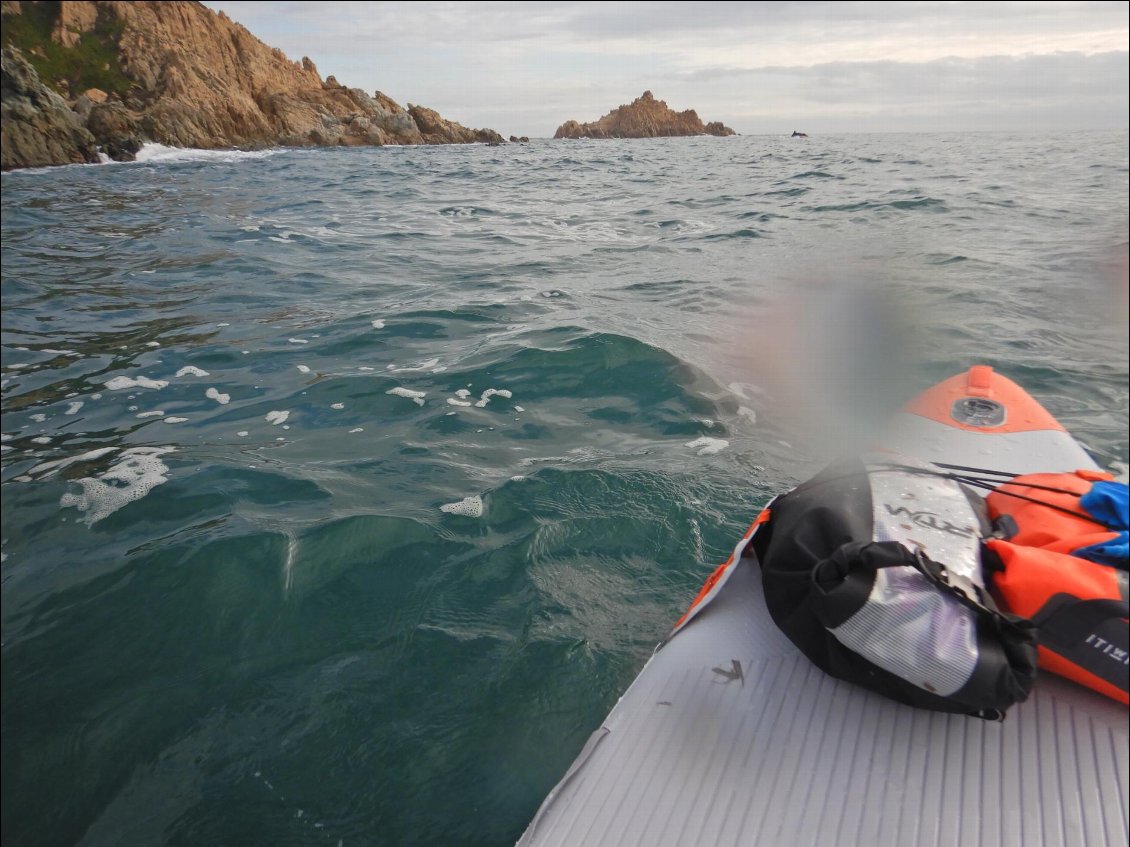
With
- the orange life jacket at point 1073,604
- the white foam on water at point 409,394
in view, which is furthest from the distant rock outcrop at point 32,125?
the orange life jacket at point 1073,604

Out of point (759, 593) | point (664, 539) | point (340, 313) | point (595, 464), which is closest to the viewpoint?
point (759, 593)

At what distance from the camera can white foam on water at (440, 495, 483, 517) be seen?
3.36m

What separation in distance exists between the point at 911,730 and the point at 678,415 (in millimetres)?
2853

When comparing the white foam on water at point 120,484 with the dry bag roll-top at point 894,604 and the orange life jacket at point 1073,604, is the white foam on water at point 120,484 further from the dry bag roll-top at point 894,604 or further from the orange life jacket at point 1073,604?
the orange life jacket at point 1073,604

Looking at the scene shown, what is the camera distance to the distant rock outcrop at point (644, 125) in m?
110

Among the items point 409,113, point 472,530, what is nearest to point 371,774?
point 472,530

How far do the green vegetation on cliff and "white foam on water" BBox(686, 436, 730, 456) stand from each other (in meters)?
57.3

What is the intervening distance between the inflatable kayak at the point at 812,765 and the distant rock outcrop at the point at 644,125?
117615 millimetres

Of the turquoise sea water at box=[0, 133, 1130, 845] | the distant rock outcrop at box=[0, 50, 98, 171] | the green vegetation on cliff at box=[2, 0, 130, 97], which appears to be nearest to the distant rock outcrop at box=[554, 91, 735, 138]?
the green vegetation on cliff at box=[2, 0, 130, 97]

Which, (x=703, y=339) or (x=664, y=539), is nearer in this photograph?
(x=664, y=539)

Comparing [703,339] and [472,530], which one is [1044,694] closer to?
[472,530]

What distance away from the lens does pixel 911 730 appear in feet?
5.72

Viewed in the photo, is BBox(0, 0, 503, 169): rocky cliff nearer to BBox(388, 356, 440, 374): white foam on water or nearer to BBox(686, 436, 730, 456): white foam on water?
BBox(388, 356, 440, 374): white foam on water

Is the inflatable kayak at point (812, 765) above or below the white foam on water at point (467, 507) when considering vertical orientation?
above
